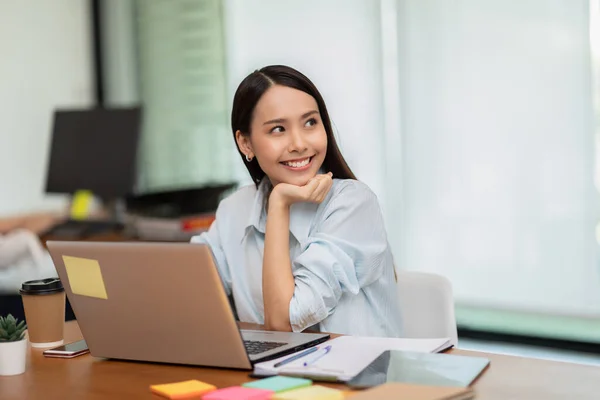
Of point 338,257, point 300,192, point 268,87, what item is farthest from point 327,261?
point 268,87

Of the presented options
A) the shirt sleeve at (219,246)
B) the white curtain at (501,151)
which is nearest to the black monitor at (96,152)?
the white curtain at (501,151)

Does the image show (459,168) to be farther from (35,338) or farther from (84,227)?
(35,338)

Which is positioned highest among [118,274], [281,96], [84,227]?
[281,96]

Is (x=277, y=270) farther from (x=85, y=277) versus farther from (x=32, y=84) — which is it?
(x=32, y=84)

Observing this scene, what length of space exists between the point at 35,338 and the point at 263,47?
9.31ft

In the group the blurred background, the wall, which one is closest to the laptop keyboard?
the blurred background

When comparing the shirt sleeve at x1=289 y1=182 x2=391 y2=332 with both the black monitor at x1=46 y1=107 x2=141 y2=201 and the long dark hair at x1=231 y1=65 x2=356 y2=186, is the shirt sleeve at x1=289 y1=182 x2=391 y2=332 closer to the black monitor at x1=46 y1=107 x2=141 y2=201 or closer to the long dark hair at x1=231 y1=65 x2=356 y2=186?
the long dark hair at x1=231 y1=65 x2=356 y2=186

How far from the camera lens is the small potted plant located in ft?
5.06

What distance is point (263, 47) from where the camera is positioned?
4.41 meters

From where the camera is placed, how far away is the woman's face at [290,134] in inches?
75.2

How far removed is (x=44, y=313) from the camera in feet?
5.83

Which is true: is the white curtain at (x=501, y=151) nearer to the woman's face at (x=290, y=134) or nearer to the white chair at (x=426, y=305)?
the white chair at (x=426, y=305)

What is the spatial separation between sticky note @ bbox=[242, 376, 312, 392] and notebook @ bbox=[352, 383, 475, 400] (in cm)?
12

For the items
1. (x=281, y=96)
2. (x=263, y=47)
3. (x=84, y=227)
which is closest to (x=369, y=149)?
(x=263, y=47)
